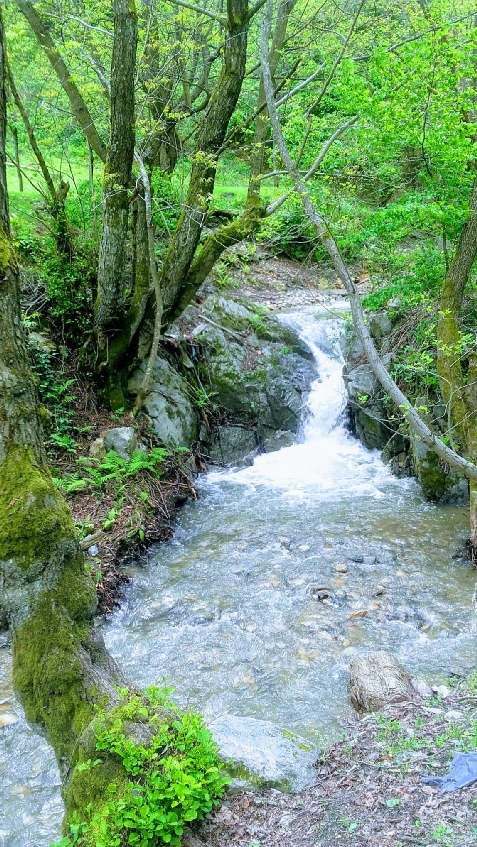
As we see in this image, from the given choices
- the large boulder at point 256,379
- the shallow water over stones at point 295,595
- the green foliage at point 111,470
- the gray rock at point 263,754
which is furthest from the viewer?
the large boulder at point 256,379

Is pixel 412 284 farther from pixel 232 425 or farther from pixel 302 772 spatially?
pixel 302 772

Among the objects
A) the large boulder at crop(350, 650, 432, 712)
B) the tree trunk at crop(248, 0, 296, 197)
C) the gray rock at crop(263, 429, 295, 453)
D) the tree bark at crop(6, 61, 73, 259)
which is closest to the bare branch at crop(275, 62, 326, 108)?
the tree trunk at crop(248, 0, 296, 197)

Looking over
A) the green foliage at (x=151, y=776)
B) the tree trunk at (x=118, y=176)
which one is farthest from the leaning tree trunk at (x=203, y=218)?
the green foliage at (x=151, y=776)

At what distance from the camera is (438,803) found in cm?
291

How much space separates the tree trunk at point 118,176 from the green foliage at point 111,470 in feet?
6.60

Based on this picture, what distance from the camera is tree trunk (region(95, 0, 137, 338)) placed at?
6988 millimetres

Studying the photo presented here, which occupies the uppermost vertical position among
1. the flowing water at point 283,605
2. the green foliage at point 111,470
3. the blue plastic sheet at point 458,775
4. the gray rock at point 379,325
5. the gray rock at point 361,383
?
the gray rock at point 379,325

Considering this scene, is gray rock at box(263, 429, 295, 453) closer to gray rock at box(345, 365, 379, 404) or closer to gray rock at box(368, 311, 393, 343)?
gray rock at box(345, 365, 379, 404)

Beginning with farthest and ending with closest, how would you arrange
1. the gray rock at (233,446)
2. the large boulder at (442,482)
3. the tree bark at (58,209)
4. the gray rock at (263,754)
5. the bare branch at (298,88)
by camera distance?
the gray rock at (233,446)
the tree bark at (58,209)
the large boulder at (442,482)
the bare branch at (298,88)
the gray rock at (263,754)

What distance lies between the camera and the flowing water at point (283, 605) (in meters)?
4.64

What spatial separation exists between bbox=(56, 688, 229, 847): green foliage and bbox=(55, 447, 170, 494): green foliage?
13.1 ft

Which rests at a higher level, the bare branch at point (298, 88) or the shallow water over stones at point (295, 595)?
the bare branch at point (298, 88)

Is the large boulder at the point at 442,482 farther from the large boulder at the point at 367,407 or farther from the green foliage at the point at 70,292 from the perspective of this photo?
the green foliage at the point at 70,292

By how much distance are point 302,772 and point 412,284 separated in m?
7.14
